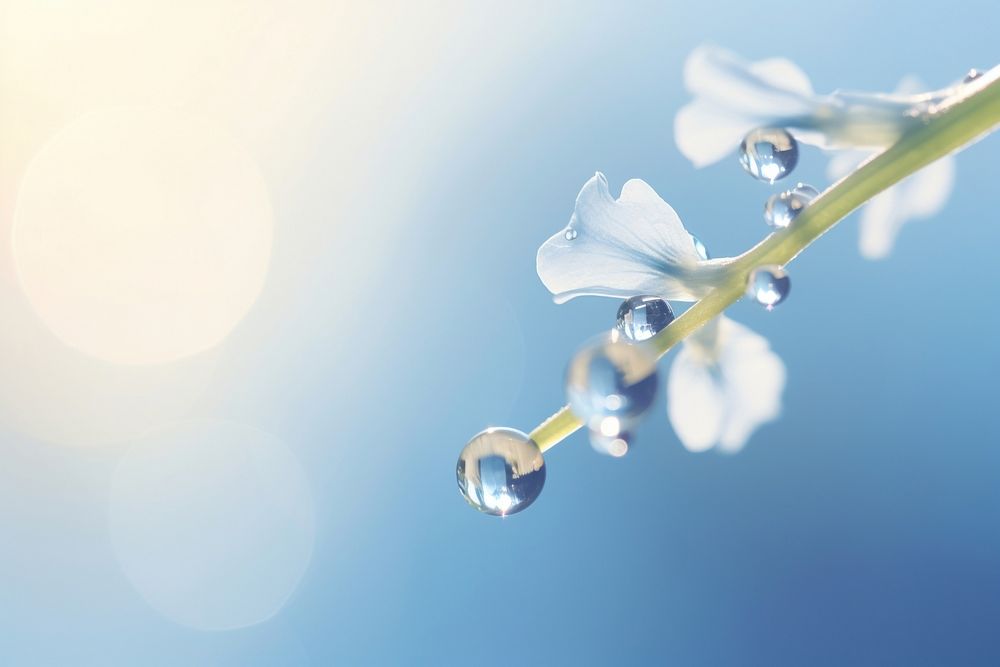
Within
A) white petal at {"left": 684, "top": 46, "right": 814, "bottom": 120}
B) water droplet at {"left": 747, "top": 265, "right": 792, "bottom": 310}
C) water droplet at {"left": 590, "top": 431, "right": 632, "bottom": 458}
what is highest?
white petal at {"left": 684, "top": 46, "right": 814, "bottom": 120}

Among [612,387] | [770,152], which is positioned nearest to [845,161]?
[770,152]

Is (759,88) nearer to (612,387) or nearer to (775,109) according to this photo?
(775,109)

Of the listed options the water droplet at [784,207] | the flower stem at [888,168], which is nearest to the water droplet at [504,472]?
the flower stem at [888,168]

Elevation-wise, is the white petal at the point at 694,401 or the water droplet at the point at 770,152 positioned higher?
the water droplet at the point at 770,152

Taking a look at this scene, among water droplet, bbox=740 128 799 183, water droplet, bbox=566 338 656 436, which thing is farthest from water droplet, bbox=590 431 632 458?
water droplet, bbox=740 128 799 183

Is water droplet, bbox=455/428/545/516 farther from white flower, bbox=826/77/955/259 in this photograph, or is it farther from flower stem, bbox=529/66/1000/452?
white flower, bbox=826/77/955/259

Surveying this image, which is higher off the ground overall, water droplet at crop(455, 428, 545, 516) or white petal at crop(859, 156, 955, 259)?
white petal at crop(859, 156, 955, 259)

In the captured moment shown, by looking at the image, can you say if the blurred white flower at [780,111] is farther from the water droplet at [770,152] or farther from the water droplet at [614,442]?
the water droplet at [614,442]
